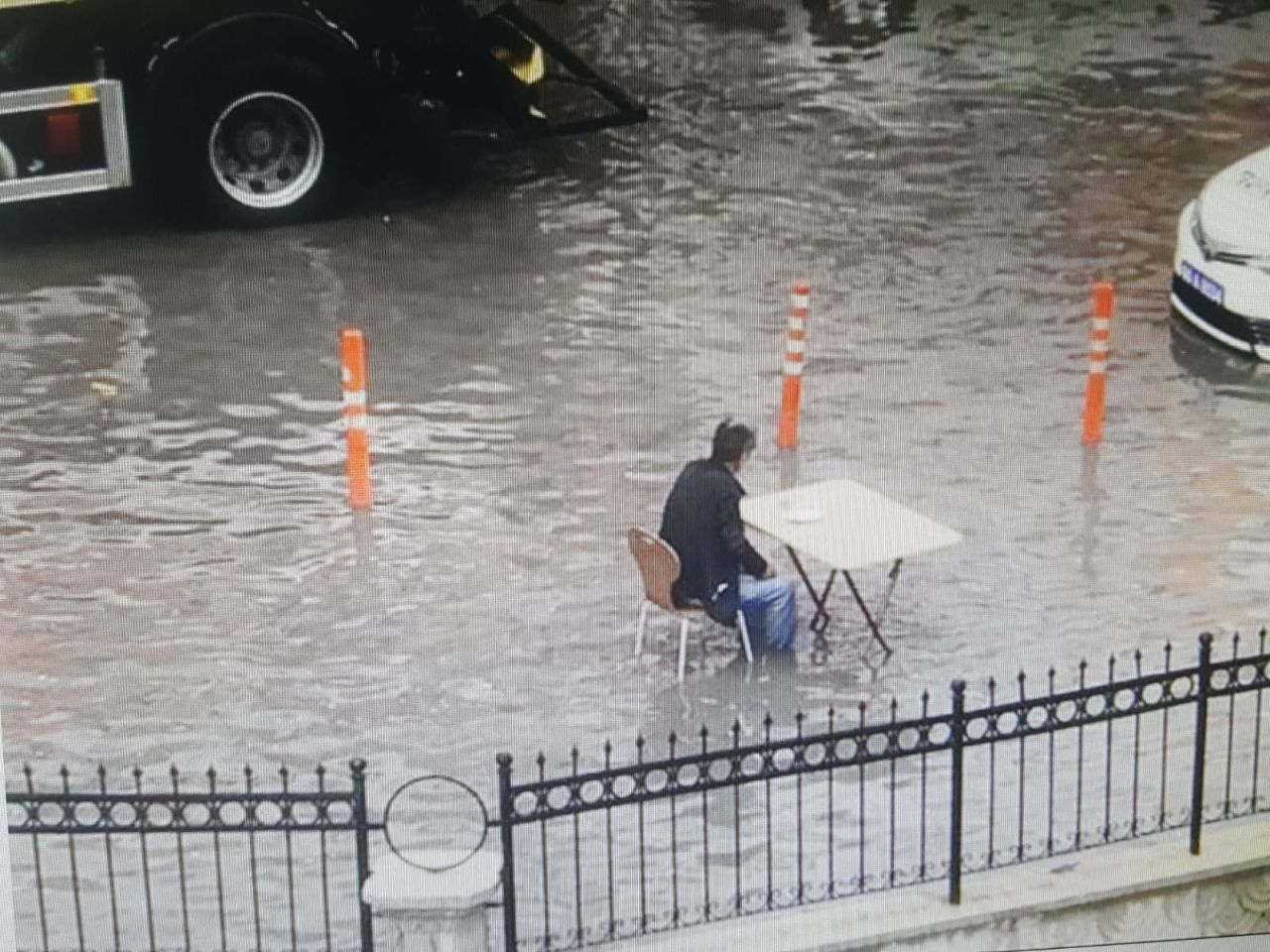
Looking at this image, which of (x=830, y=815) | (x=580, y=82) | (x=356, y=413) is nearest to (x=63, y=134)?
(x=356, y=413)

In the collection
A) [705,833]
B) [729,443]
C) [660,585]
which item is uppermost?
[729,443]

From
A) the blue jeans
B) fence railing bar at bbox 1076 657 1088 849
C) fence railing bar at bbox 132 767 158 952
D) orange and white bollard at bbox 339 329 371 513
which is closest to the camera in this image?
fence railing bar at bbox 132 767 158 952

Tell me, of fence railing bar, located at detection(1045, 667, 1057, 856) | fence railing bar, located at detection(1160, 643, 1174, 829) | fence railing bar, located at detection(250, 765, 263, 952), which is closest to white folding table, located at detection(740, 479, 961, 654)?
fence railing bar, located at detection(1045, 667, 1057, 856)

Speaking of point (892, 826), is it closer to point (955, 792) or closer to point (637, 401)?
point (955, 792)

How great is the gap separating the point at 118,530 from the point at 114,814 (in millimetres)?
580

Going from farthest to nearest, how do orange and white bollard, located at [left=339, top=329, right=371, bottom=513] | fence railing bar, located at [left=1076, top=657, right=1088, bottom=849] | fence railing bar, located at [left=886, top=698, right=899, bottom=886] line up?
orange and white bollard, located at [left=339, top=329, right=371, bottom=513], fence railing bar, located at [left=1076, top=657, right=1088, bottom=849], fence railing bar, located at [left=886, top=698, right=899, bottom=886]

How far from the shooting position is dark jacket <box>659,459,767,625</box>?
14.9 ft

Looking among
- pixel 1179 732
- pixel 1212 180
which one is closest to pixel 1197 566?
pixel 1179 732

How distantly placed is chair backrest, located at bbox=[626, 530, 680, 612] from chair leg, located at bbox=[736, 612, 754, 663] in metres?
0.13

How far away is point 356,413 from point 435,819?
86 cm

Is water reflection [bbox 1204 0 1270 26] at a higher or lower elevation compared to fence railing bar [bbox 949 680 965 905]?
higher

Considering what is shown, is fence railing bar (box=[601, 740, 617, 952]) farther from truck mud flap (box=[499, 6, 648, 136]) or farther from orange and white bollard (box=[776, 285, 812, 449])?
truck mud flap (box=[499, 6, 648, 136])

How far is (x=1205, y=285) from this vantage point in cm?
465

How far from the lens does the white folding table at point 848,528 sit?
451 centimetres
